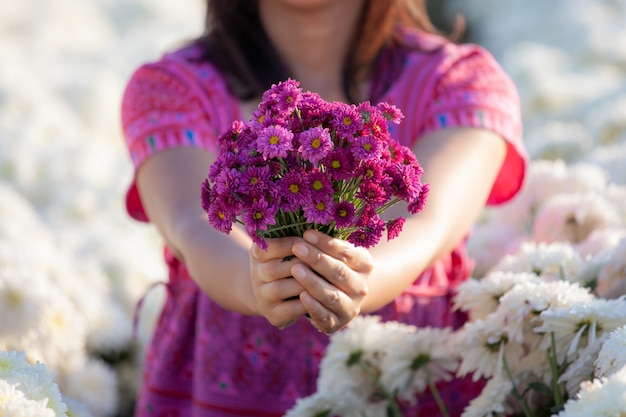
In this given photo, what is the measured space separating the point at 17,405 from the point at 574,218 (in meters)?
1.16

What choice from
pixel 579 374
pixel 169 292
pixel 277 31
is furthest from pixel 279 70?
pixel 579 374

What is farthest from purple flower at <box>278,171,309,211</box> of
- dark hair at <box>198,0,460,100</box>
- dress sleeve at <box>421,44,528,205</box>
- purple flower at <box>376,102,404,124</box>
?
→ dark hair at <box>198,0,460,100</box>

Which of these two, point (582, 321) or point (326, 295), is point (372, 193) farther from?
point (582, 321)

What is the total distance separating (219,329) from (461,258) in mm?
456

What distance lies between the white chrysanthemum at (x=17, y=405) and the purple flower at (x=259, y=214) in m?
0.26

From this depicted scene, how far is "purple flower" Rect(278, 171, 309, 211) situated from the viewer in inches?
33.9

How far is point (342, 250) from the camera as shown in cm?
94

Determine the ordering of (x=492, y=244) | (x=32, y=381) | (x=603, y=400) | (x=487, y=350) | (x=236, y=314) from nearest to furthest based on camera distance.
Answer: (x=603, y=400) → (x=32, y=381) → (x=487, y=350) → (x=236, y=314) → (x=492, y=244)

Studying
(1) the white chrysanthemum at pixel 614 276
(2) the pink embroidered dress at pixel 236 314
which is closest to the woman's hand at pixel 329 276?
(1) the white chrysanthemum at pixel 614 276

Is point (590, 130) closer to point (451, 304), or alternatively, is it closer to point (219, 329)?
point (451, 304)

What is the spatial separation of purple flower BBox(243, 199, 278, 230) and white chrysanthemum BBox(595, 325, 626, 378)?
1.21ft

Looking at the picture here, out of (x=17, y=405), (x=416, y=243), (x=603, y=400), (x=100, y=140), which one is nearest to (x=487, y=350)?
(x=416, y=243)

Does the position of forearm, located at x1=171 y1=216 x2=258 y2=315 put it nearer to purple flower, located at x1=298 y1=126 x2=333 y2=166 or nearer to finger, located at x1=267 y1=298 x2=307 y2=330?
finger, located at x1=267 y1=298 x2=307 y2=330

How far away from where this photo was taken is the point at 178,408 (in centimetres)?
162
